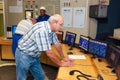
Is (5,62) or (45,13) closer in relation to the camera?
(5,62)

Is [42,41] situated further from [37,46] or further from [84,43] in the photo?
[84,43]

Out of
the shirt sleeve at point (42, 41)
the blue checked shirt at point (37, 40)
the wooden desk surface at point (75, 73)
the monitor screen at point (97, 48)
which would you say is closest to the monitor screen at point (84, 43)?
the monitor screen at point (97, 48)

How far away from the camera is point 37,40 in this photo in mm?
2488

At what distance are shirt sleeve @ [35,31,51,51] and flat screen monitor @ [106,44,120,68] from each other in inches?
34.7

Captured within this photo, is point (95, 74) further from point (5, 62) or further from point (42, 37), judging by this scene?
point (5, 62)

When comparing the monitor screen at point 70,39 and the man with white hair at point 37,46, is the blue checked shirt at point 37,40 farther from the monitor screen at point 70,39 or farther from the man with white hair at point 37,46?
the monitor screen at point 70,39

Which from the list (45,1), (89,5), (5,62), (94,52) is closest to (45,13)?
(45,1)

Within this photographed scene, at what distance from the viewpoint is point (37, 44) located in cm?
251

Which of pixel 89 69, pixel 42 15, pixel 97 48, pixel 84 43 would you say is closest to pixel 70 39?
pixel 84 43

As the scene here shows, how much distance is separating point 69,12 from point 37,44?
3938mm

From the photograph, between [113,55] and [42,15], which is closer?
[113,55]

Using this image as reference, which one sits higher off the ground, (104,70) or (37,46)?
(37,46)

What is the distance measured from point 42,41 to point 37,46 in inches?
6.0

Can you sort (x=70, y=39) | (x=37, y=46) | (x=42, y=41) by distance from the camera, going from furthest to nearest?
(x=70, y=39) → (x=37, y=46) → (x=42, y=41)
